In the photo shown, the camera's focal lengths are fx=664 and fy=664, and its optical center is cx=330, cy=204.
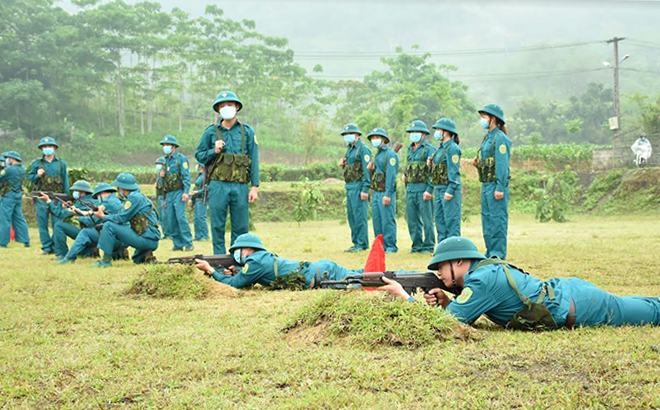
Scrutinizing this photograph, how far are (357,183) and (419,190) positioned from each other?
1159mm

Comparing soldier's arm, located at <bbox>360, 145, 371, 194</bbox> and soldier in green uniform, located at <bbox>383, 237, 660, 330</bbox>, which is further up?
soldier's arm, located at <bbox>360, 145, 371, 194</bbox>

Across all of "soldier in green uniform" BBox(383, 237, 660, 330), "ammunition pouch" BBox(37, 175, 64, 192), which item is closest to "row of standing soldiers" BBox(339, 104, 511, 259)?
"soldier in green uniform" BBox(383, 237, 660, 330)

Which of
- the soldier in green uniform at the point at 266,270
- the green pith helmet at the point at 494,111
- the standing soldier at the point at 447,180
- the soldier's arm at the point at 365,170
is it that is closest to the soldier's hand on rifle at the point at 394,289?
the soldier in green uniform at the point at 266,270

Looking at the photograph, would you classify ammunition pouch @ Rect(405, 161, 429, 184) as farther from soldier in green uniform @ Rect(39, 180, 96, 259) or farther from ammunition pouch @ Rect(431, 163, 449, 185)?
soldier in green uniform @ Rect(39, 180, 96, 259)

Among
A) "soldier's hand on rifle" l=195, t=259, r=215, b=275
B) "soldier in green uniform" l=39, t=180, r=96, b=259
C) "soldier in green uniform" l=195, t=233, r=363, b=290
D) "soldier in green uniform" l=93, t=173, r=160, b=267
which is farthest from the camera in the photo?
"soldier in green uniform" l=39, t=180, r=96, b=259

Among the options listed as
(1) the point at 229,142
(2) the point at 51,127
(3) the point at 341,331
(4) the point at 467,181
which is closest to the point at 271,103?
(2) the point at 51,127

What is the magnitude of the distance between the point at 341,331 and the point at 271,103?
5603 centimetres

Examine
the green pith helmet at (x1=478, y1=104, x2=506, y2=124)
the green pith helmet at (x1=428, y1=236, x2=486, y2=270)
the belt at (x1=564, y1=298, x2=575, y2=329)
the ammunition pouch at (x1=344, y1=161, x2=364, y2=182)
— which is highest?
the green pith helmet at (x1=478, y1=104, x2=506, y2=124)

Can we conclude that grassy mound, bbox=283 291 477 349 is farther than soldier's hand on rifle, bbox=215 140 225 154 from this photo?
No

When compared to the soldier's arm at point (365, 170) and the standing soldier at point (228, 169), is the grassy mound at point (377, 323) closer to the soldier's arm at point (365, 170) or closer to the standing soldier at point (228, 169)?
the standing soldier at point (228, 169)

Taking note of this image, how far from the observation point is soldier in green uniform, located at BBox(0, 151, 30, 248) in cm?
1371

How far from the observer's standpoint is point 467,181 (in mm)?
31125

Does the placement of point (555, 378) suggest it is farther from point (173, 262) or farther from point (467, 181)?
point (467, 181)

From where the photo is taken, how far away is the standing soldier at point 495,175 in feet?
28.8
